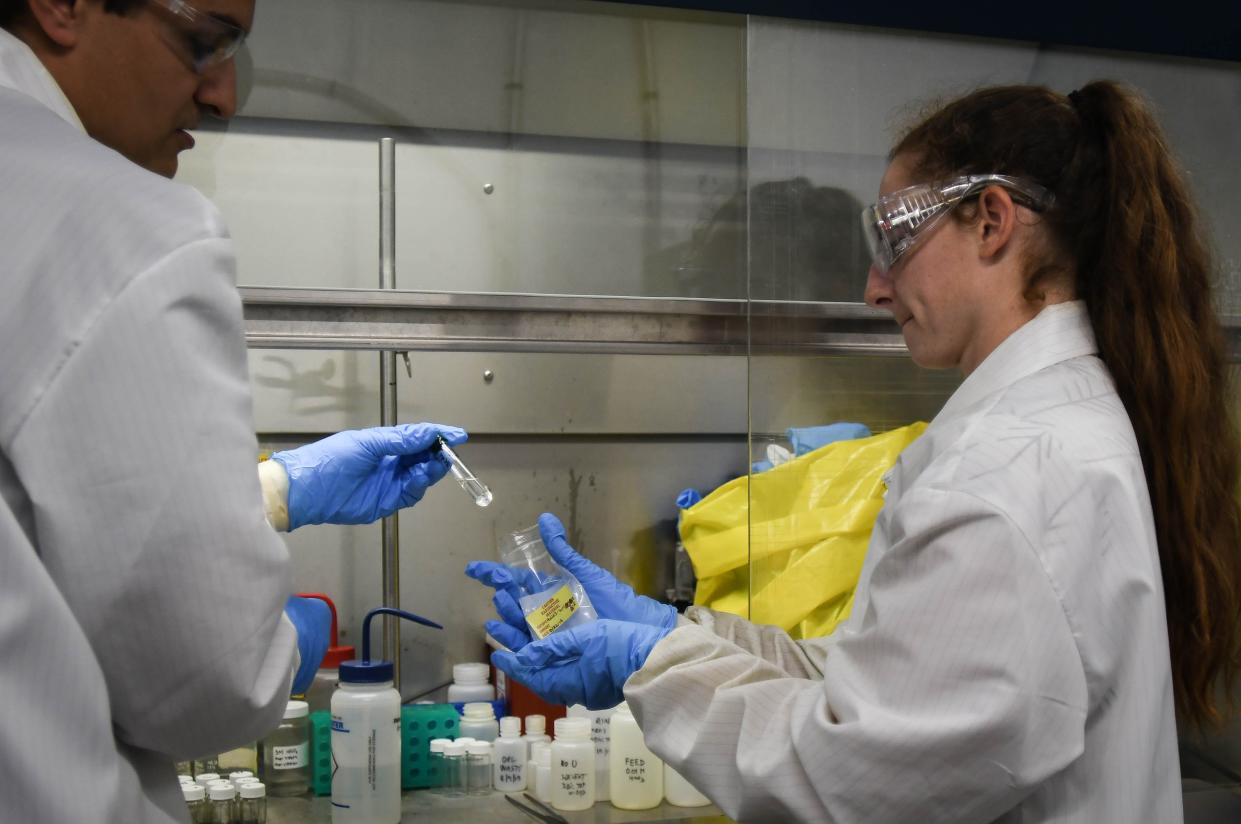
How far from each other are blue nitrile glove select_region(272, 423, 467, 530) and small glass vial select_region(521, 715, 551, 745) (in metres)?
0.54

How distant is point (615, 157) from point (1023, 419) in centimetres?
158

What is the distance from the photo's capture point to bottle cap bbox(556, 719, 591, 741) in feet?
6.31

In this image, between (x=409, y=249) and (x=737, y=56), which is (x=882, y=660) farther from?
(x=737, y=56)

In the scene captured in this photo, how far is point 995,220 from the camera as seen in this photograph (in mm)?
1179

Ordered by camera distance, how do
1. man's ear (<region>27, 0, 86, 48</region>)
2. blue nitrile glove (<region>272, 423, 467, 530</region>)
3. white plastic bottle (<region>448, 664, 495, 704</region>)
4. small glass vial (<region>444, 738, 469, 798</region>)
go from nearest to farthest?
man's ear (<region>27, 0, 86, 48</region>)
blue nitrile glove (<region>272, 423, 467, 530</region>)
small glass vial (<region>444, 738, 469, 798</region>)
white plastic bottle (<region>448, 664, 495, 704</region>)

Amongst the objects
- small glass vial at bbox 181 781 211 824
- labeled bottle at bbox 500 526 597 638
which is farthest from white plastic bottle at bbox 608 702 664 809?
small glass vial at bbox 181 781 211 824

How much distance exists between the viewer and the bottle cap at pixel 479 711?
2053mm

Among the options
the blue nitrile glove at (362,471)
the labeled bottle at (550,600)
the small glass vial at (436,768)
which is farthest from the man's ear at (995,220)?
the small glass vial at (436,768)

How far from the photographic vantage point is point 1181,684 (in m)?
1.16

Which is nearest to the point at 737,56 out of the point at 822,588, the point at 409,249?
the point at 409,249

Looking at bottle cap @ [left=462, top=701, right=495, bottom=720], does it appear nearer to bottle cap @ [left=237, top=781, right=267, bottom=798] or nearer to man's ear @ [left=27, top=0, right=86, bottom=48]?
bottle cap @ [left=237, top=781, right=267, bottom=798]

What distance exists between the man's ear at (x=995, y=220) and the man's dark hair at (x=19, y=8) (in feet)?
2.60

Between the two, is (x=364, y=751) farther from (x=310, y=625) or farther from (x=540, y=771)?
(x=310, y=625)

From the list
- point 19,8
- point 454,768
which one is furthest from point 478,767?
point 19,8
